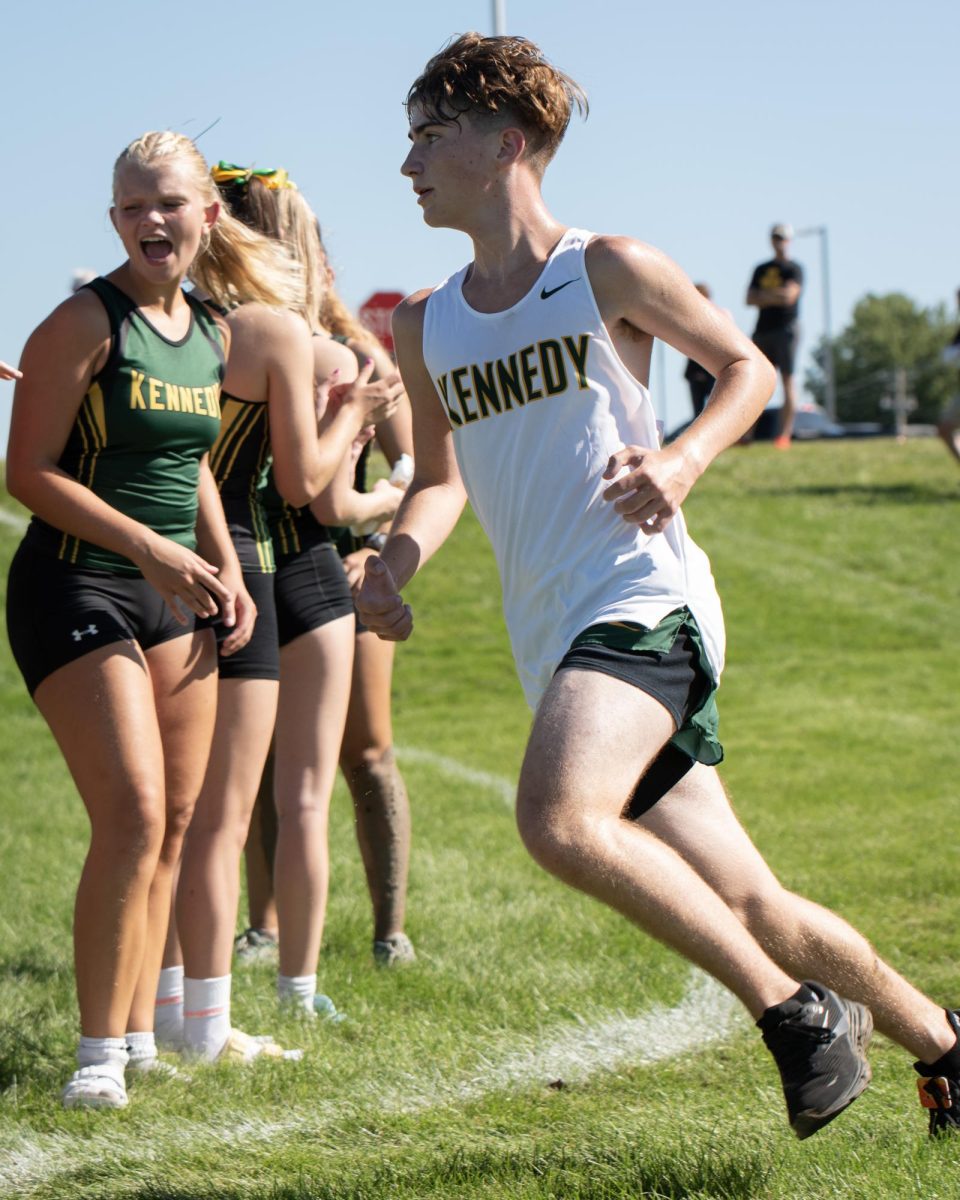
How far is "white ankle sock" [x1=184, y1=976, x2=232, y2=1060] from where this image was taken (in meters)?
4.56

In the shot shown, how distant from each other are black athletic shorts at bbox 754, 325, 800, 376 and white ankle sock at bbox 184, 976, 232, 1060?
1655 cm

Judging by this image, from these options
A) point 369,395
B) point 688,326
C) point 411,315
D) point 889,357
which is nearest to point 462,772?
point 369,395

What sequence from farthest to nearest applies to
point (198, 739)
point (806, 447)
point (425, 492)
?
point (806, 447) → point (198, 739) → point (425, 492)

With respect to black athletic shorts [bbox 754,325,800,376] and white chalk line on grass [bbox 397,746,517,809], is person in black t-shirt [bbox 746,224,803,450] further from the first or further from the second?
white chalk line on grass [bbox 397,746,517,809]

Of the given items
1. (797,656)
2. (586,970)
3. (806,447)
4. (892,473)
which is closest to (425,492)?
(586,970)

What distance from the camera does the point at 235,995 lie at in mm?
5234

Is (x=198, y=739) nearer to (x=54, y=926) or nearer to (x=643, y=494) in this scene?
(x=643, y=494)

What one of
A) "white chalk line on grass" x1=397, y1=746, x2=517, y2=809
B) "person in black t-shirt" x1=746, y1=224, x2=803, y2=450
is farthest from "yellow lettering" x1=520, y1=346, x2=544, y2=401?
"person in black t-shirt" x1=746, y1=224, x2=803, y2=450

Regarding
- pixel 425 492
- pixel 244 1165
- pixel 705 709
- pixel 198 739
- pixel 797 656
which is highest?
pixel 425 492

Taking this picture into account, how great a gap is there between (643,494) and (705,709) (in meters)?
0.56

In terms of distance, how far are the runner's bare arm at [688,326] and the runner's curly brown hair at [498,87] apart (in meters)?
0.35

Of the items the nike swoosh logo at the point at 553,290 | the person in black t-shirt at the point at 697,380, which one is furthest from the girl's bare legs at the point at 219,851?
the person in black t-shirt at the point at 697,380

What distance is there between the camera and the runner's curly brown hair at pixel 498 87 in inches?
139

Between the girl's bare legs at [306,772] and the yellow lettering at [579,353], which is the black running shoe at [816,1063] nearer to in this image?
the yellow lettering at [579,353]
